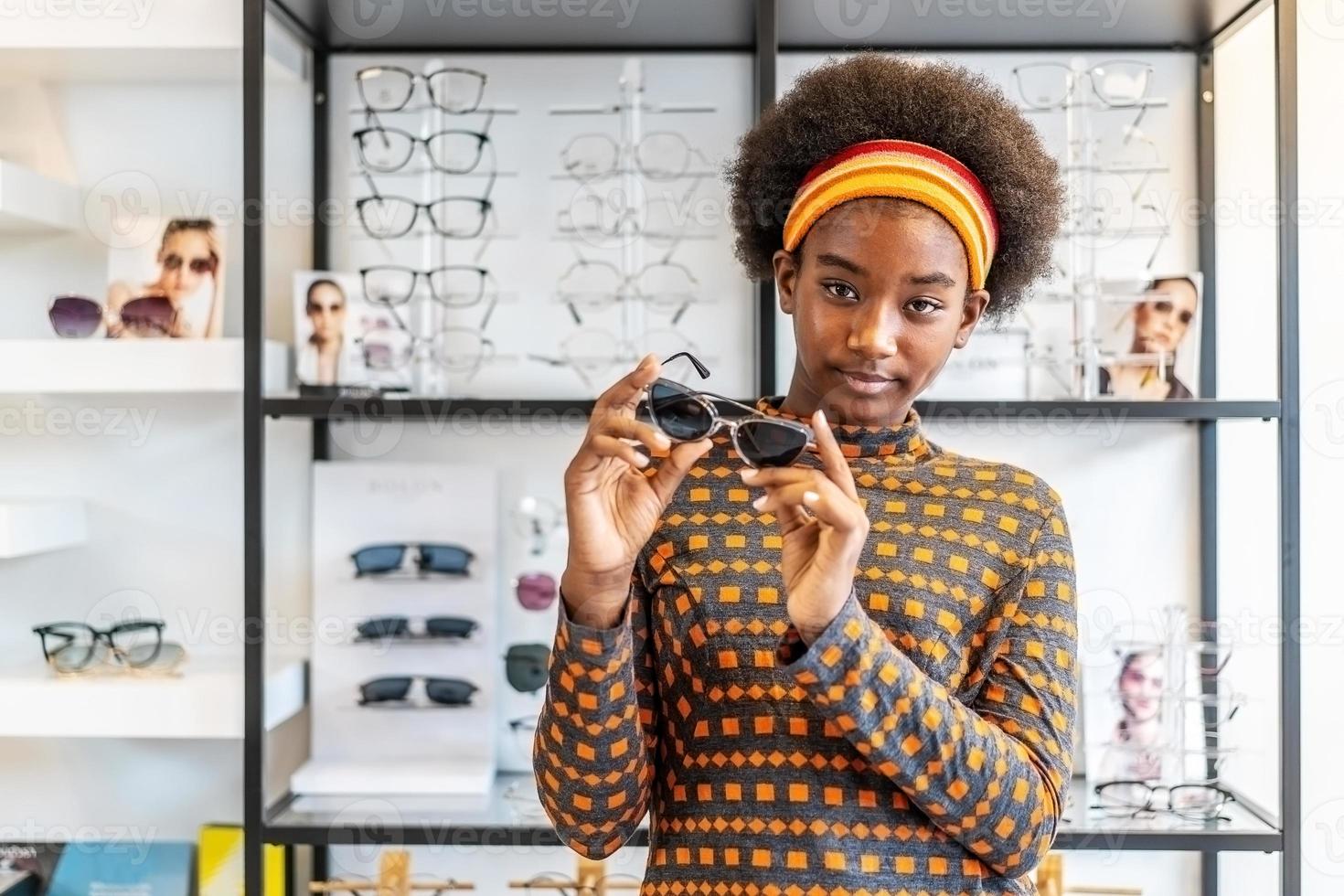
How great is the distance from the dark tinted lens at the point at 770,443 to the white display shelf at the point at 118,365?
35.3 inches

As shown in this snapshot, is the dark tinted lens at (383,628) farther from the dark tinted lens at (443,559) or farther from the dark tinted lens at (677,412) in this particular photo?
the dark tinted lens at (677,412)

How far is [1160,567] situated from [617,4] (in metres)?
1.07

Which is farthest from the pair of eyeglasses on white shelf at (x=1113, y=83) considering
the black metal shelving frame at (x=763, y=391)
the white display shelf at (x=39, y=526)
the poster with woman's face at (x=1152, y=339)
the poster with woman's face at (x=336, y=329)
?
the white display shelf at (x=39, y=526)

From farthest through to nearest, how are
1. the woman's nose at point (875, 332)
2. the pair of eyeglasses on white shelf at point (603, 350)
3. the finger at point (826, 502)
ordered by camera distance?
the pair of eyeglasses on white shelf at point (603, 350), the woman's nose at point (875, 332), the finger at point (826, 502)

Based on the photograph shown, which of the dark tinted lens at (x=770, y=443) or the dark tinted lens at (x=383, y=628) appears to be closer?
the dark tinted lens at (x=770, y=443)

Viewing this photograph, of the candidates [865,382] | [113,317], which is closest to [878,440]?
[865,382]

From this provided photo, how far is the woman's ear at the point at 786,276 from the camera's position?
0.90m

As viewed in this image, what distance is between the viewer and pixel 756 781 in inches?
32.0

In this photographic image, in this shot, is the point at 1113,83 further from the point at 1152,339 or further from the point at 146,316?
the point at 146,316

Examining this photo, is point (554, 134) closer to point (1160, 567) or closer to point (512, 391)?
point (512, 391)

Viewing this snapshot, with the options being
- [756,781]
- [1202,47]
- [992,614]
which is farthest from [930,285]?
[1202,47]

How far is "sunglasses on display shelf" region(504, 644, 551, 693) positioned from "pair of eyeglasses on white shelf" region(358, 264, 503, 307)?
1.55 feet

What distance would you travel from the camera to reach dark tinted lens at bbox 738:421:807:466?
0.74 meters

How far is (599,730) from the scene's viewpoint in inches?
31.0
